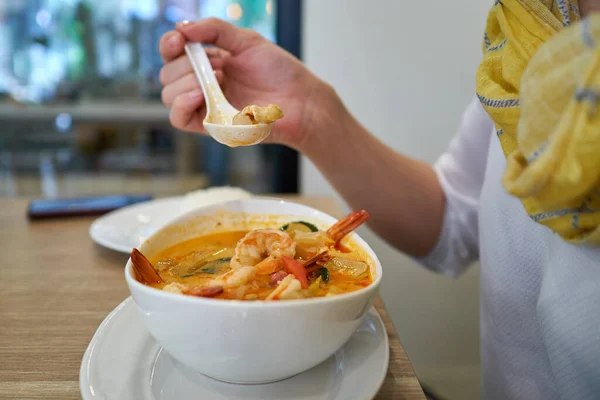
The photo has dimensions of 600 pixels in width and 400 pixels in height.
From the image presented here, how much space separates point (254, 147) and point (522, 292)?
1806 millimetres

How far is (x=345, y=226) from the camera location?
0.61m

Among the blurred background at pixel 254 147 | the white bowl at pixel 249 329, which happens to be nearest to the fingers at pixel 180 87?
the white bowl at pixel 249 329

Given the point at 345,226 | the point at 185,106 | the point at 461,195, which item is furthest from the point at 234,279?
the point at 461,195

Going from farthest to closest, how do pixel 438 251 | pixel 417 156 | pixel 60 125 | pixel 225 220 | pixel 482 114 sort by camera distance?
1. pixel 60 125
2. pixel 417 156
3. pixel 438 251
4. pixel 482 114
5. pixel 225 220

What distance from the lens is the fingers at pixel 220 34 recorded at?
35.3 inches

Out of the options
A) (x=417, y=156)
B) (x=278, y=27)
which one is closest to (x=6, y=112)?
(x=278, y=27)

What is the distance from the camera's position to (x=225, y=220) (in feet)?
2.32

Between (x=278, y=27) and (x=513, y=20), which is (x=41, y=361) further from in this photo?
(x=278, y=27)

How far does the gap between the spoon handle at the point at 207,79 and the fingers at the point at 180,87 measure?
14 millimetres

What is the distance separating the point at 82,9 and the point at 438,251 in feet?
6.83

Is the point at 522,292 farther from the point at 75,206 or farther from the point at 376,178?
the point at 75,206

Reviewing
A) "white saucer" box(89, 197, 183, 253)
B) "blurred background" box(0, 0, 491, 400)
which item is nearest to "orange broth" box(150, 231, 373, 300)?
"white saucer" box(89, 197, 183, 253)

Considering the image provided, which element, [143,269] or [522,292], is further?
[522,292]

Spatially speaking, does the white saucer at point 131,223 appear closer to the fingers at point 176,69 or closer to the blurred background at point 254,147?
the fingers at point 176,69
